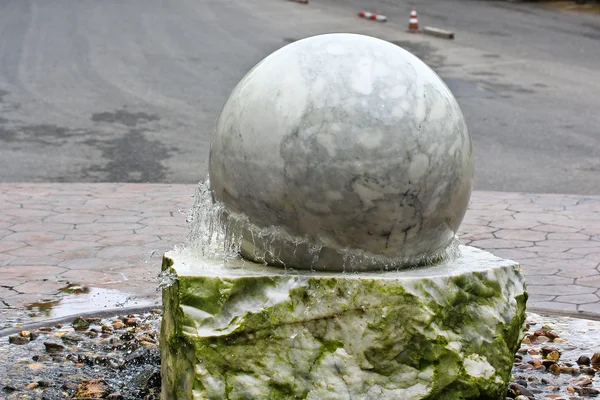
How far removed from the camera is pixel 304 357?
3.92 metres

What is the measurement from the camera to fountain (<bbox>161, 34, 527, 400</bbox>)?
390 centimetres

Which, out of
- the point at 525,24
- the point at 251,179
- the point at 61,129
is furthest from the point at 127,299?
the point at 525,24

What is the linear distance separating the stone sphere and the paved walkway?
2.05 m

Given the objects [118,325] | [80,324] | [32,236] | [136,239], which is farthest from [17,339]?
[32,236]

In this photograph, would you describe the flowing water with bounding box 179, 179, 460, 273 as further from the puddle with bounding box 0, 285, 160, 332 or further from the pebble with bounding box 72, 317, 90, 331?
the puddle with bounding box 0, 285, 160, 332

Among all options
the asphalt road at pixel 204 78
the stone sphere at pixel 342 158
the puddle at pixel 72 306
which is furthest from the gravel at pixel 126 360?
the asphalt road at pixel 204 78

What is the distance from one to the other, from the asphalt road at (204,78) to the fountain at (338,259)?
537 cm

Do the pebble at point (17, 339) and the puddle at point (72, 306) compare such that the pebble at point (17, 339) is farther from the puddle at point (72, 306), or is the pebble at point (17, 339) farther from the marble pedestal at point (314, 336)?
the marble pedestal at point (314, 336)

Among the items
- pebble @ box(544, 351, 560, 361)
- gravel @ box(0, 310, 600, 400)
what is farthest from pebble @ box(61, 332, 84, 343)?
pebble @ box(544, 351, 560, 361)

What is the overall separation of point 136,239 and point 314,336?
12.0ft

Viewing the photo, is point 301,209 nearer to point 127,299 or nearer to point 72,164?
point 127,299

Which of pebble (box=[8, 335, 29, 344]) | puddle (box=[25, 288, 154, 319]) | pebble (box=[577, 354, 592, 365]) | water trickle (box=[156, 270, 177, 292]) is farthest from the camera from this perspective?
puddle (box=[25, 288, 154, 319])

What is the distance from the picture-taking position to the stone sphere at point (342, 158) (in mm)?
3900

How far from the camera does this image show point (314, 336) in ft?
12.9
